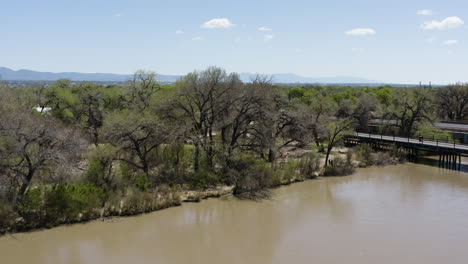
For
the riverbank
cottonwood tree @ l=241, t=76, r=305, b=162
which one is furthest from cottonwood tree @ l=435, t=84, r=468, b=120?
the riverbank

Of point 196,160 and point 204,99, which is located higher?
point 204,99

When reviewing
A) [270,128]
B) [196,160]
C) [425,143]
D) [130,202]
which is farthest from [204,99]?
[425,143]

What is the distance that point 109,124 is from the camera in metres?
21.0

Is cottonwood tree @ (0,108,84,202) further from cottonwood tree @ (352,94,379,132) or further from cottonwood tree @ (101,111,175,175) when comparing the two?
cottonwood tree @ (352,94,379,132)

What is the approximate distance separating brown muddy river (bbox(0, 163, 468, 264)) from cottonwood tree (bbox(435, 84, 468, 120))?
120 feet

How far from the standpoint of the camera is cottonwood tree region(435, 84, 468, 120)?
5506cm

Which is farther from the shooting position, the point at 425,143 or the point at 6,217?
the point at 425,143

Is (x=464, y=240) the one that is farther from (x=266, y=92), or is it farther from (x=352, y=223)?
(x=266, y=92)

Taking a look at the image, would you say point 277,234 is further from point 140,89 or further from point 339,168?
point 140,89

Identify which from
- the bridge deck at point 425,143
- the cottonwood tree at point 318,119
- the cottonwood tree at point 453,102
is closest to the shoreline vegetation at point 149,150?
the cottonwood tree at point 318,119

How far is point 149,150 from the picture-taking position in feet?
73.2

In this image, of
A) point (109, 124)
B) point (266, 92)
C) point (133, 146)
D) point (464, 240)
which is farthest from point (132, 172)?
point (464, 240)

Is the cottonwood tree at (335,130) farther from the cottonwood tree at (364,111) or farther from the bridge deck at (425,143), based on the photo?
the cottonwood tree at (364,111)

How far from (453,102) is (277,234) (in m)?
49.7
